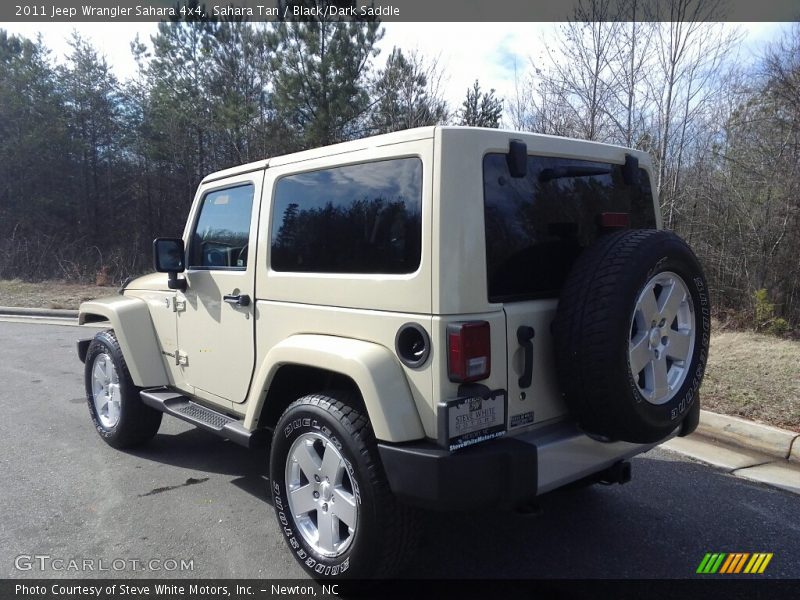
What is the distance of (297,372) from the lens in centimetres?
305

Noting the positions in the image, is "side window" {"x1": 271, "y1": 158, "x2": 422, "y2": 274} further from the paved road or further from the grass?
the grass

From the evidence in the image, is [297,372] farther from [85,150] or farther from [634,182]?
[85,150]

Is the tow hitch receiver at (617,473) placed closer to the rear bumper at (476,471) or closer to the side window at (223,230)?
the rear bumper at (476,471)

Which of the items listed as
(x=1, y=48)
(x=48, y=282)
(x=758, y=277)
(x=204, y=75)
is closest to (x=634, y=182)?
→ (x=758, y=277)

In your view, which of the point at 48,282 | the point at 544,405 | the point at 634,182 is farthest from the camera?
the point at 48,282

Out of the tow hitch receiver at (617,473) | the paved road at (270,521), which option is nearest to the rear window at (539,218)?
the tow hitch receiver at (617,473)

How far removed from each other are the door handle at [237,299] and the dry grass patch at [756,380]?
4.21 m

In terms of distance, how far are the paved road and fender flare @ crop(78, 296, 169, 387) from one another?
2.24 ft

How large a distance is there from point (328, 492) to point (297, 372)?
67 centimetres

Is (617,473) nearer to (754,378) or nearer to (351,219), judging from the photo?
(351,219)

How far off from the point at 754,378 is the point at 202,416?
17.6 feet

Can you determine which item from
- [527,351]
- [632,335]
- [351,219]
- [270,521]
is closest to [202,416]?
[270,521]

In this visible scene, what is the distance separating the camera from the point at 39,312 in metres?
12.2

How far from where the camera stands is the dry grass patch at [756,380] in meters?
4.92
